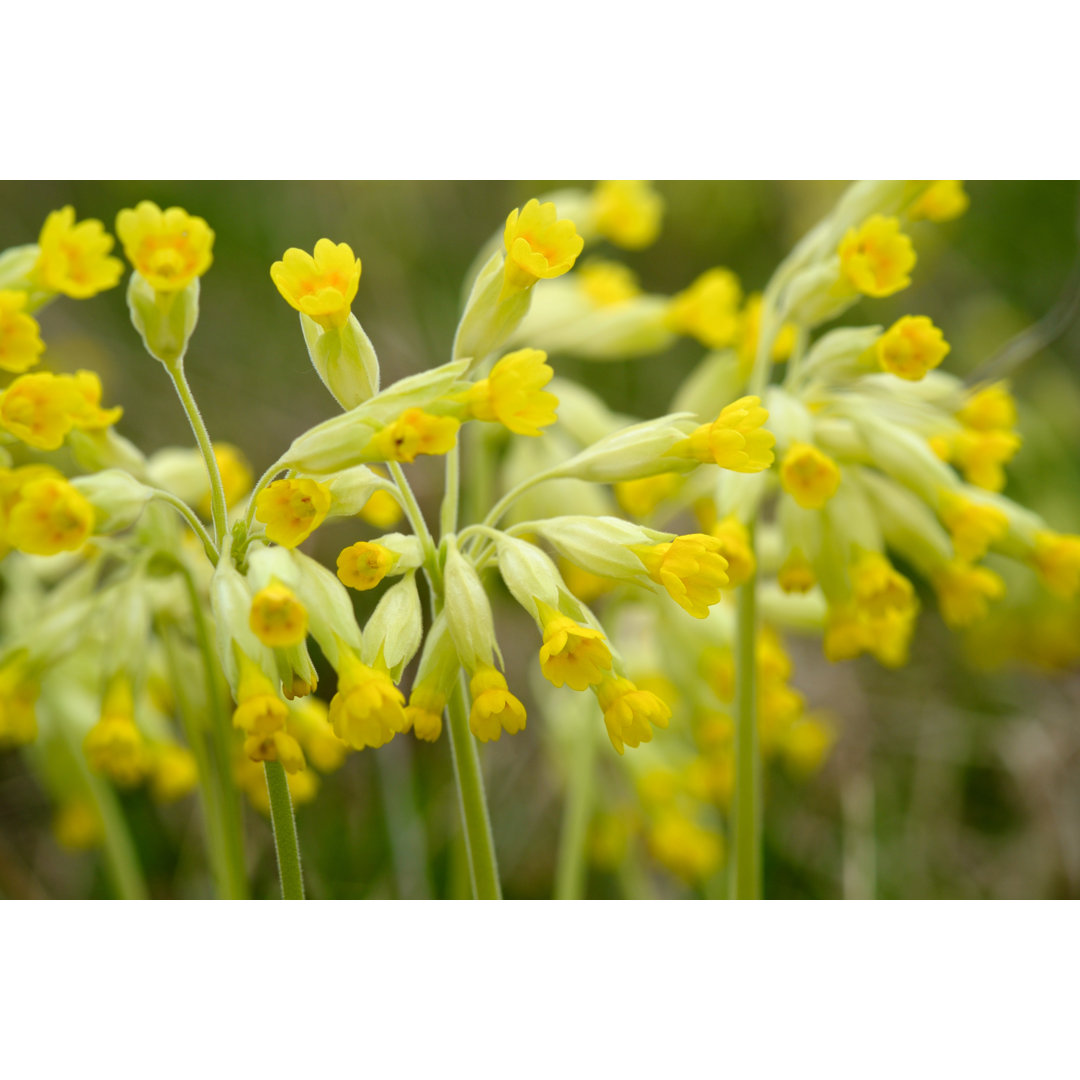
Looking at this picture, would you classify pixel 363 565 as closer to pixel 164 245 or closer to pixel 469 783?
pixel 469 783

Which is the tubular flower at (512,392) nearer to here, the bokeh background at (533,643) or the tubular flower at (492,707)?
the tubular flower at (492,707)

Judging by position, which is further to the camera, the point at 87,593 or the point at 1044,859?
the point at 1044,859

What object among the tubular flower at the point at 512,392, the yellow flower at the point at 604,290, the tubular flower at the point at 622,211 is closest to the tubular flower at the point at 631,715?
the tubular flower at the point at 512,392

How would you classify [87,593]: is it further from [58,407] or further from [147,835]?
[147,835]
